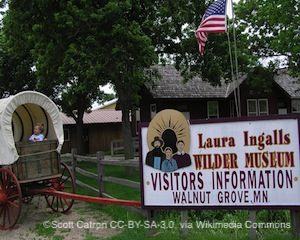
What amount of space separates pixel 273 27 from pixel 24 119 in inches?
844

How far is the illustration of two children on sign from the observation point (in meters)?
7.61

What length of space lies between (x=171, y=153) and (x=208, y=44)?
1420cm

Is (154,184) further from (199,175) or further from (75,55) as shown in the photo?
(75,55)

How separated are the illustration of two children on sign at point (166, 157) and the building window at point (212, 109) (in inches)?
1210

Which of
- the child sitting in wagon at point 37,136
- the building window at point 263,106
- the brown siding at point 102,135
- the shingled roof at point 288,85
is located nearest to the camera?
the child sitting in wagon at point 37,136

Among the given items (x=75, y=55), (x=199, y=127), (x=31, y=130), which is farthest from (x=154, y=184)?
(x=75, y=55)

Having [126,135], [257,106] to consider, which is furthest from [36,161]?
[257,106]

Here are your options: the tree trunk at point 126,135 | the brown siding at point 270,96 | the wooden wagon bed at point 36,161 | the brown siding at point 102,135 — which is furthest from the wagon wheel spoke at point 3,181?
the brown siding at point 102,135

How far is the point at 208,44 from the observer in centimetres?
2120

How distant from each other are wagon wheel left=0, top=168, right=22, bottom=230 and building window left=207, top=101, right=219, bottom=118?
93.7 feet

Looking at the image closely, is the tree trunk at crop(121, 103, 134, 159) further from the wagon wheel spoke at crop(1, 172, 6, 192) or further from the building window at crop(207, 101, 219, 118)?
the building window at crop(207, 101, 219, 118)

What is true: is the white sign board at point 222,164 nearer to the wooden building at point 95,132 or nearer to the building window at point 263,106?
the building window at point 263,106

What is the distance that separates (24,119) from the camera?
12.8 meters

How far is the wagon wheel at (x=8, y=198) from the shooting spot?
34.5 ft
